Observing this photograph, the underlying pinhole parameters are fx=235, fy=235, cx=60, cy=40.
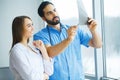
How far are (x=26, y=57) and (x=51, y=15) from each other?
0.49m

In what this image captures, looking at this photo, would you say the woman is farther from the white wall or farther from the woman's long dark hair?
the white wall

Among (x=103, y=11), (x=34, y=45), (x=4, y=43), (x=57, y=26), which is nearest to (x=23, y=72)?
(x=34, y=45)

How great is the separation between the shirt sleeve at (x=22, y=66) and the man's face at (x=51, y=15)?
17.4 inches

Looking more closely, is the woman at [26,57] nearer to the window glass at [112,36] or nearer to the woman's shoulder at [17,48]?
the woman's shoulder at [17,48]

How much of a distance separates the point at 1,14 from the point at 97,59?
1.50 m

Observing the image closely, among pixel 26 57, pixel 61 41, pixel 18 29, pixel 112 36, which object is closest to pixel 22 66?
pixel 26 57

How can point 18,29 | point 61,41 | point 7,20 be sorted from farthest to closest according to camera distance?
point 7,20 → point 61,41 → point 18,29

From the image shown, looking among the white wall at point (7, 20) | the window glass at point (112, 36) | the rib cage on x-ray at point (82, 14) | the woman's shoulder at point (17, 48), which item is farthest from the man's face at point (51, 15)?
the white wall at point (7, 20)

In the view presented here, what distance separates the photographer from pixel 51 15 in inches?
72.4

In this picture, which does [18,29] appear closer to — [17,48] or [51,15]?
[17,48]

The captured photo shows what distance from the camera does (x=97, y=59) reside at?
8.04 feet

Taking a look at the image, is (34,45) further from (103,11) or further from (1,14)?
(1,14)

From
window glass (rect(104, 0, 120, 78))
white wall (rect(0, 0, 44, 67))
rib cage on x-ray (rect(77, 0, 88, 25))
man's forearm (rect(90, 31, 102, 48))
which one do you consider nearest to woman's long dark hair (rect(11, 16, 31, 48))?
rib cage on x-ray (rect(77, 0, 88, 25))

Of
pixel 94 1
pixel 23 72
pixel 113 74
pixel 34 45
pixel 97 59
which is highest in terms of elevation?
pixel 94 1
